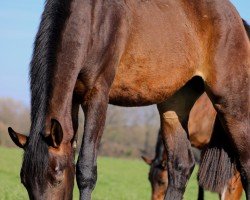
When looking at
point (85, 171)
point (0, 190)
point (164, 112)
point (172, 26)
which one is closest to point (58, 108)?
point (85, 171)

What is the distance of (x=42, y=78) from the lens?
18.9 feet

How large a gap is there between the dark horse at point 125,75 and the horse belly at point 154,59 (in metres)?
0.01

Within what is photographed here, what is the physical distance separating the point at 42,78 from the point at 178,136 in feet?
9.08

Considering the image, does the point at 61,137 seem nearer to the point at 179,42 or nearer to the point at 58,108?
the point at 58,108

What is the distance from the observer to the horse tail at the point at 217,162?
27.1 feet

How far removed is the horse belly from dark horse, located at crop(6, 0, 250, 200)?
0.04 feet

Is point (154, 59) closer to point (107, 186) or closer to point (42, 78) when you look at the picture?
point (42, 78)

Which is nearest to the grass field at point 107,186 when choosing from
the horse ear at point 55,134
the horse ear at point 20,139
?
the horse ear at point 20,139

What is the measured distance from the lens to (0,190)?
1176cm

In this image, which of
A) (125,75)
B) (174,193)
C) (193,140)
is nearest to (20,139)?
(125,75)

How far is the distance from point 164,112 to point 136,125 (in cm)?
7193

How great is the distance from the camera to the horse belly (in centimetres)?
661

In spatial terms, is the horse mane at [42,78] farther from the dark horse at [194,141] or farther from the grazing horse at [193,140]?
the grazing horse at [193,140]

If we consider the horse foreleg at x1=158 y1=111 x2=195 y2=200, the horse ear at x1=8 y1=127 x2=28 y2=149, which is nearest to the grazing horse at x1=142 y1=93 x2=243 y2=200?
the horse foreleg at x1=158 y1=111 x2=195 y2=200
